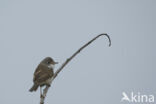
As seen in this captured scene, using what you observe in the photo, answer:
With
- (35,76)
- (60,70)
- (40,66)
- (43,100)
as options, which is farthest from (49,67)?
Answer: (43,100)

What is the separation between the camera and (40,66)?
754cm

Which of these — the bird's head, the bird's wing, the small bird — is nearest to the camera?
the small bird

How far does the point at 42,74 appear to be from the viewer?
272 inches

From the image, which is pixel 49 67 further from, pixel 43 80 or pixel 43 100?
pixel 43 100

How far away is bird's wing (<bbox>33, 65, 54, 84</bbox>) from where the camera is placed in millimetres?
6680

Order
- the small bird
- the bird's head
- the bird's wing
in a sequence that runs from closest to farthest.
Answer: the small bird < the bird's wing < the bird's head

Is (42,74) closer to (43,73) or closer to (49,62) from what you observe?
(43,73)

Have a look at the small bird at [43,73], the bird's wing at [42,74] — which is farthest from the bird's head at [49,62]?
the bird's wing at [42,74]

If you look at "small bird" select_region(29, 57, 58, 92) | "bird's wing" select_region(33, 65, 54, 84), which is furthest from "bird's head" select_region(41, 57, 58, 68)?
"bird's wing" select_region(33, 65, 54, 84)

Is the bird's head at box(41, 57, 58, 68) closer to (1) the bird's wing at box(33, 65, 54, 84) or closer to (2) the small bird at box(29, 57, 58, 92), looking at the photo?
(2) the small bird at box(29, 57, 58, 92)

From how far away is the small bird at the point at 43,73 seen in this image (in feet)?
21.6

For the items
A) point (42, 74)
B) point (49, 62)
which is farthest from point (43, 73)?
point (49, 62)

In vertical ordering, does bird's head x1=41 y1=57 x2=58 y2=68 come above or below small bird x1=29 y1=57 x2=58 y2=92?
above

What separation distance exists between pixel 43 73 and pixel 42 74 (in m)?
0.09
